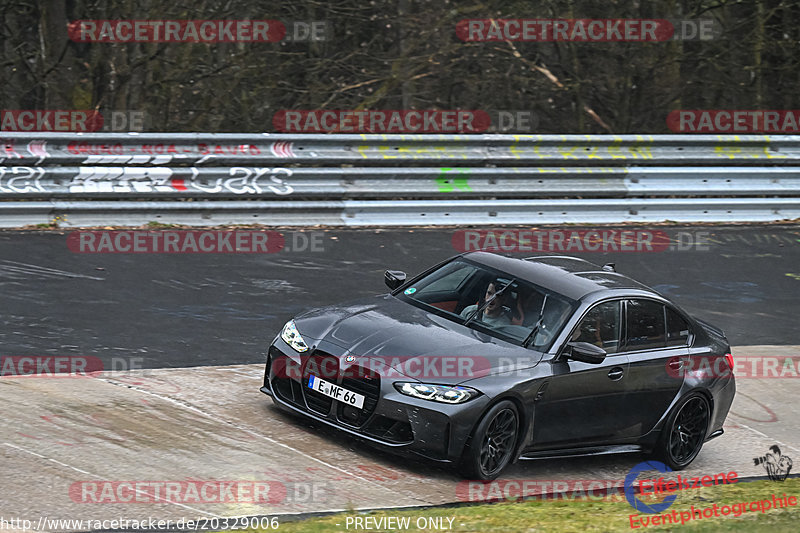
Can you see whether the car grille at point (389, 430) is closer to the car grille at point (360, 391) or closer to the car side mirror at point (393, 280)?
the car grille at point (360, 391)

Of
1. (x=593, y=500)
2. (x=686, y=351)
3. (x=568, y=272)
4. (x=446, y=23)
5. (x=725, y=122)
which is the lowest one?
(x=593, y=500)

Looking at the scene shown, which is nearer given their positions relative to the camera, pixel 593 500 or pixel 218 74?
pixel 593 500

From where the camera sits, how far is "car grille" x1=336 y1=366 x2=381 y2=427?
25.0 ft

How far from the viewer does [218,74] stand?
19250mm

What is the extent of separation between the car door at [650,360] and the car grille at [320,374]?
90.8 inches

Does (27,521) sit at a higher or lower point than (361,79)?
lower

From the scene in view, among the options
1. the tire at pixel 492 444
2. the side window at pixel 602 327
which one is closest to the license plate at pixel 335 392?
the tire at pixel 492 444

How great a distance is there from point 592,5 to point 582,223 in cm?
713

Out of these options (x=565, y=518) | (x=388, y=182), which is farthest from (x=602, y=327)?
(x=388, y=182)

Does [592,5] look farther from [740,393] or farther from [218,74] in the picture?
[740,393]

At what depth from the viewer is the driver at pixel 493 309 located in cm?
841

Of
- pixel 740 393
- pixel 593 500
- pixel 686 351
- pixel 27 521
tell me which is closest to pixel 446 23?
pixel 740 393

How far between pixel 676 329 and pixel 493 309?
1.63m

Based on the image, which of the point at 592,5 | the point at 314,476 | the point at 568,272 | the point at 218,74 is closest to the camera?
the point at 314,476
